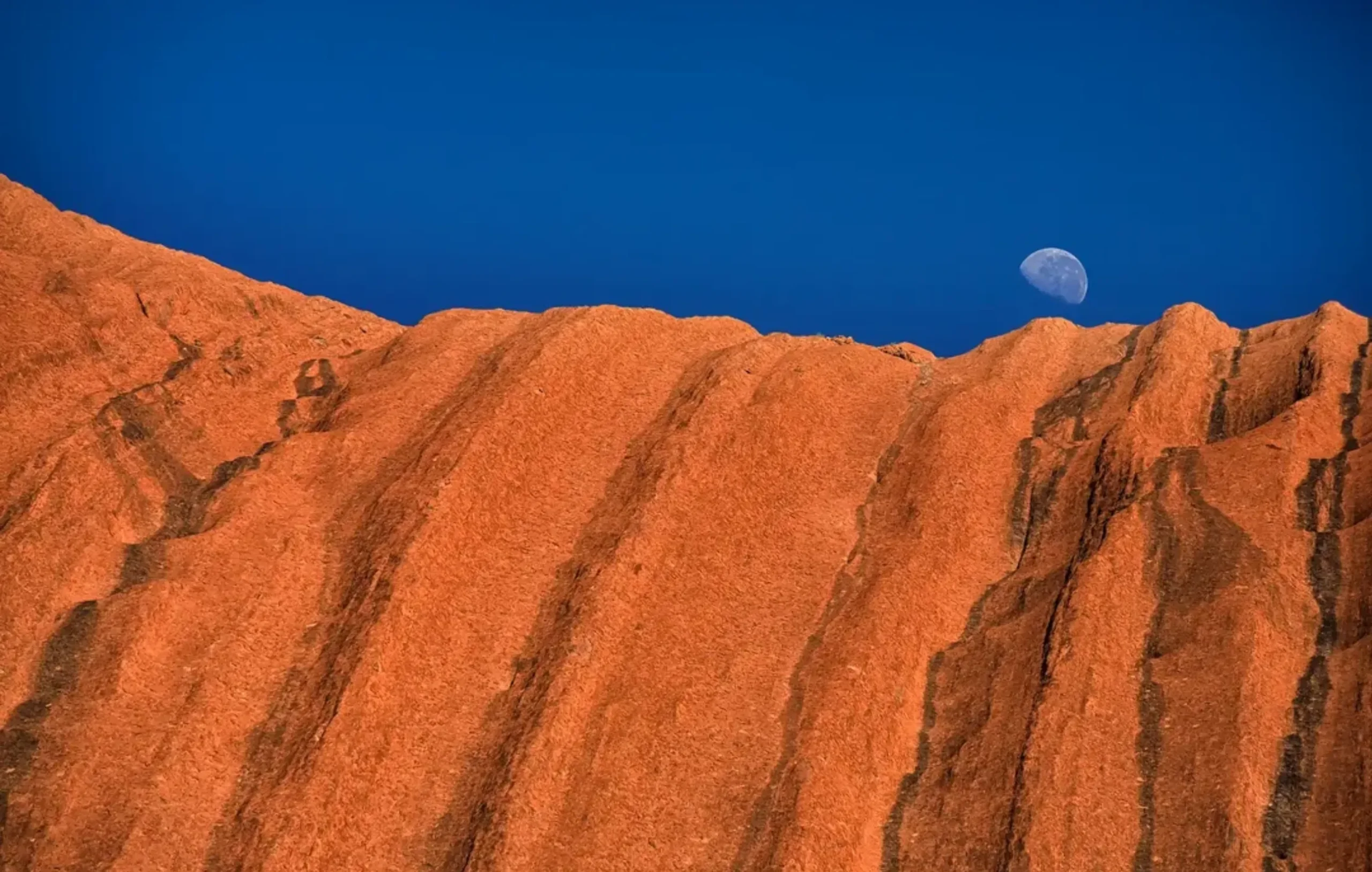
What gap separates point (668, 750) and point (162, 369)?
84.8ft

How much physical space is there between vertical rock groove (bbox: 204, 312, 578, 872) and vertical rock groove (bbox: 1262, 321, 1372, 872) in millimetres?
24335

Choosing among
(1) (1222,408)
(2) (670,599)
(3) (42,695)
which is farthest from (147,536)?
(1) (1222,408)

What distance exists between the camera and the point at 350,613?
37.0m

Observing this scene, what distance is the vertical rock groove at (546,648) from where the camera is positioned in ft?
103

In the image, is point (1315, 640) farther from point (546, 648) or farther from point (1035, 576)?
point (546, 648)

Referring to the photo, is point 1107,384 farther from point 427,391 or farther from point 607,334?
point 427,391

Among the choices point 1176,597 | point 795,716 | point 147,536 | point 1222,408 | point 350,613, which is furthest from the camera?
point 1222,408

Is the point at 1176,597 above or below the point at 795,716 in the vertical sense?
above

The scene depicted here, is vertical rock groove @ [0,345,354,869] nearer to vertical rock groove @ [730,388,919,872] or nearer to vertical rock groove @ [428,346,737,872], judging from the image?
vertical rock groove @ [428,346,737,872]

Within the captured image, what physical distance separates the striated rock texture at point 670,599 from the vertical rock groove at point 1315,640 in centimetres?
11

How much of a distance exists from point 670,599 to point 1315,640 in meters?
18.3

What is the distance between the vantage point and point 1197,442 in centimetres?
4238

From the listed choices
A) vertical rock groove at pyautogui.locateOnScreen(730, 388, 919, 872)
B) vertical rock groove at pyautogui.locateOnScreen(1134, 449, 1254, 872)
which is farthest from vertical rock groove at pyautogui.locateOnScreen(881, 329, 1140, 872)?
vertical rock groove at pyautogui.locateOnScreen(730, 388, 919, 872)

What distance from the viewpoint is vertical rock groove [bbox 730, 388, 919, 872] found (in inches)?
1214
